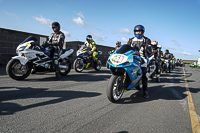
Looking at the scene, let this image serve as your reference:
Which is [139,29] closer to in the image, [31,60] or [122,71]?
[122,71]

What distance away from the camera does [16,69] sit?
16.8 ft

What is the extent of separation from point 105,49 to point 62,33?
14.9 meters

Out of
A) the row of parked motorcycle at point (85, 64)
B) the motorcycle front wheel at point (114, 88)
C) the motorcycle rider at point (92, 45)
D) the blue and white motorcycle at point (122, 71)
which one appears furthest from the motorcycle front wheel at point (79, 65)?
the motorcycle front wheel at point (114, 88)

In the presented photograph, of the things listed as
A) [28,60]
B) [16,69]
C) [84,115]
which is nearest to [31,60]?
[28,60]

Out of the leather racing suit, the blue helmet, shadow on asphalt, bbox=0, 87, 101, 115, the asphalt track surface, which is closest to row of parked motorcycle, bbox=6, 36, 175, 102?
the leather racing suit

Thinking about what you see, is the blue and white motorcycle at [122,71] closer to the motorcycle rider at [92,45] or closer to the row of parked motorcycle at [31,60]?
the row of parked motorcycle at [31,60]

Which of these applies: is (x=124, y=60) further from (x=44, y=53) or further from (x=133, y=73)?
(x=44, y=53)

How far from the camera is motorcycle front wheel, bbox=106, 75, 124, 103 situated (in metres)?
3.25

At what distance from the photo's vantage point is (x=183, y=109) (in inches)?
131

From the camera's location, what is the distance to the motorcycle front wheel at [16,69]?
4.89 m

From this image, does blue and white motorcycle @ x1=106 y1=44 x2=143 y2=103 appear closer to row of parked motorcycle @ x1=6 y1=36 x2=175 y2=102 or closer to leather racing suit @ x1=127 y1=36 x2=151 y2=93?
row of parked motorcycle @ x1=6 y1=36 x2=175 y2=102

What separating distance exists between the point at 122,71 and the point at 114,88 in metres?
0.49

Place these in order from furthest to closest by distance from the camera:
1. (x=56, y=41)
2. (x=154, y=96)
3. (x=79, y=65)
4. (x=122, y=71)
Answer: (x=79, y=65) → (x=56, y=41) → (x=154, y=96) → (x=122, y=71)

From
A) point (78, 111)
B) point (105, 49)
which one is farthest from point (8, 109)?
point (105, 49)
